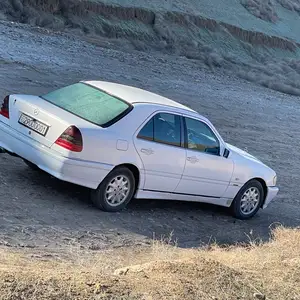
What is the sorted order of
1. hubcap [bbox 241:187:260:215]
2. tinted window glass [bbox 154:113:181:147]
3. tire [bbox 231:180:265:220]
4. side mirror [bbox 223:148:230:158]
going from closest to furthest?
tinted window glass [bbox 154:113:181:147], side mirror [bbox 223:148:230:158], tire [bbox 231:180:265:220], hubcap [bbox 241:187:260:215]

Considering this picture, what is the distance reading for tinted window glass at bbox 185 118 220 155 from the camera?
1032 centimetres

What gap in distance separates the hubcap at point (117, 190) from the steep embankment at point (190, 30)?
25.7m

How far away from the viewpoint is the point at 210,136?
10.7 meters

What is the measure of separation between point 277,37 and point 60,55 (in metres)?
28.6

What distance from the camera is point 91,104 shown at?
9.74m

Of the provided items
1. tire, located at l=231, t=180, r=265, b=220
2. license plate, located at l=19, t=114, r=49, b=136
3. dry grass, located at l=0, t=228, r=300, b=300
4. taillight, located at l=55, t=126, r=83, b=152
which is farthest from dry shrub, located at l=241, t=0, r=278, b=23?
dry grass, located at l=0, t=228, r=300, b=300

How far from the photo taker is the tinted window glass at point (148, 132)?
9594 millimetres

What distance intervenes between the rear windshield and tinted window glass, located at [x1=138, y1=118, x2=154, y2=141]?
346 millimetres

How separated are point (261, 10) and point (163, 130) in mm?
48504

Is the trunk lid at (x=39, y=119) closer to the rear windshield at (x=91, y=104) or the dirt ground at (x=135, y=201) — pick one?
the rear windshield at (x=91, y=104)

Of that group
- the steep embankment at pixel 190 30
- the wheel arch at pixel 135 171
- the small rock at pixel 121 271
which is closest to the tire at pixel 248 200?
the wheel arch at pixel 135 171

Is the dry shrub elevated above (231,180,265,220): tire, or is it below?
below

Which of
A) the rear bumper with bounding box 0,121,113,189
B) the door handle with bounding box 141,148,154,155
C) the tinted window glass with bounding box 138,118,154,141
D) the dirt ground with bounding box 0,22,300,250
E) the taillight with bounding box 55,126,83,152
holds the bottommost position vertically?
the dirt ground with bounding box 0,22,300,250

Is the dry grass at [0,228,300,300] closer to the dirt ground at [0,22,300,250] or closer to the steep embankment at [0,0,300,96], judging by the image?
the dirt ground at [0,22,300,250]
